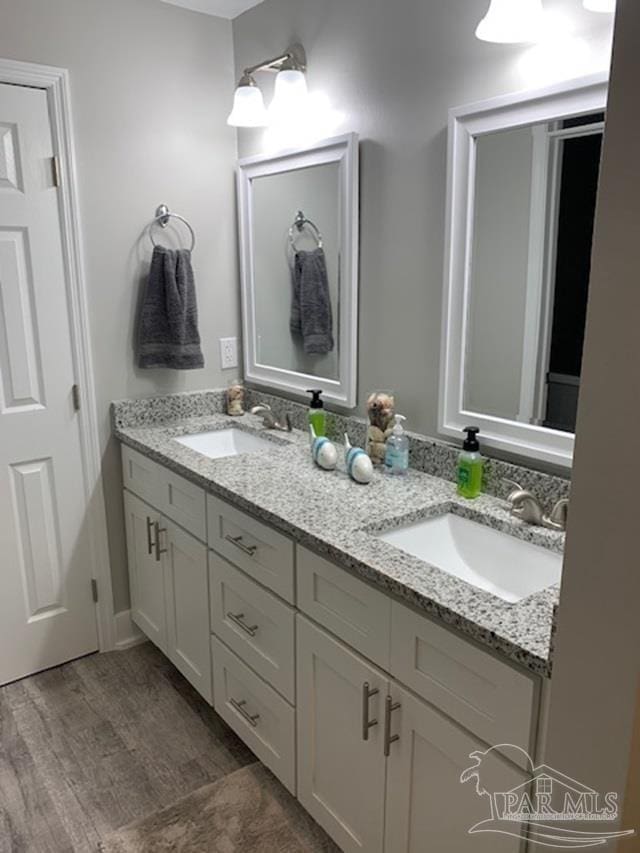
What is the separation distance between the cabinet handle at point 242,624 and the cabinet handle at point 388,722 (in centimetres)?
54

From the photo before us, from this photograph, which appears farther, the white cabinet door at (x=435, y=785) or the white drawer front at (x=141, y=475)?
the white drawer front at (x=141, y=475)

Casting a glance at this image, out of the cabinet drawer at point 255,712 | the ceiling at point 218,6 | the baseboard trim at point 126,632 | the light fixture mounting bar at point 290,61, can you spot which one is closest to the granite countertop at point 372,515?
the cabinet drawer at point 255,712

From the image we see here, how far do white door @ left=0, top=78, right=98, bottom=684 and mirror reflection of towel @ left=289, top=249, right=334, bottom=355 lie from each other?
31.9 inches

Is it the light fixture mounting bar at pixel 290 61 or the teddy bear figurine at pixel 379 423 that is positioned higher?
the light fixture mounting bar at pixel 290 61

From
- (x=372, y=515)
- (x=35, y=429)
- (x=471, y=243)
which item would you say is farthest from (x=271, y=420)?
(x=471, y=243)

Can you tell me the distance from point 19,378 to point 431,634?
1696 mm

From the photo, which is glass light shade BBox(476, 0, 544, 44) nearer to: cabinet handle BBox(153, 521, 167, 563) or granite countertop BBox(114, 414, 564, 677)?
granite countertop BBox(114, 414, 564, 677)

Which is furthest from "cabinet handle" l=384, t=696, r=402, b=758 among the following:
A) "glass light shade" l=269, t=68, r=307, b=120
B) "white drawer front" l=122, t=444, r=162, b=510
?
"glass light shade" l=269, t=68, r=307, b=120

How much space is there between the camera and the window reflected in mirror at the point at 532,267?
1.48 meters

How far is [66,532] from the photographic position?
243 centimetres

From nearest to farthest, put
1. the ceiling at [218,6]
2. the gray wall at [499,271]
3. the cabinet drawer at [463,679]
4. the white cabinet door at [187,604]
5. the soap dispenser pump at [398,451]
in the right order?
the cabinet drawer at [463,679] → the gray wall at [499,271] → the soap dispenser pump at [398,451] → the white cabinet door at [187,604] → the ceiling at [218,6]

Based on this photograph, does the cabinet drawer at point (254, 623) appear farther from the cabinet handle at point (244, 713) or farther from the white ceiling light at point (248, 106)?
the white ceiling light at point (248, 106)

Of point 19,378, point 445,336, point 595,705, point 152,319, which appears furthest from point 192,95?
point 595,705

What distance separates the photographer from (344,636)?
56.7 inches
